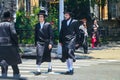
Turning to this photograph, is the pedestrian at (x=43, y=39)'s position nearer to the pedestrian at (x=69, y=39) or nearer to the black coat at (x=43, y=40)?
the black coat at (x=43, y=40)

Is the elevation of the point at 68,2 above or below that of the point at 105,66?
above

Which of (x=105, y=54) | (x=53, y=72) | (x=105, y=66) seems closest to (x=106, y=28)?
(x=105, y=54)

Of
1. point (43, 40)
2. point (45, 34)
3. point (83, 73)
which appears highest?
point (45, 34)

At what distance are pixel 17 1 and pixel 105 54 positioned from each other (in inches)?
560

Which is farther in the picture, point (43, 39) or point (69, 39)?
point (69, 39)

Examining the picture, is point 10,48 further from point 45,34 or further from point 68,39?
point 68,39

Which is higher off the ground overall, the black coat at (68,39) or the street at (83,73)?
the black coat at (68,39)

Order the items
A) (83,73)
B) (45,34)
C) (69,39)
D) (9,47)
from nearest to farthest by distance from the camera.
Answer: (9,47)
(45,34)
(69,39)
(83,73)

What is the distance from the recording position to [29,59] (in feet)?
68.5

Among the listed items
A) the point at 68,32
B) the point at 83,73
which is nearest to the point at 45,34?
the point at 68,32

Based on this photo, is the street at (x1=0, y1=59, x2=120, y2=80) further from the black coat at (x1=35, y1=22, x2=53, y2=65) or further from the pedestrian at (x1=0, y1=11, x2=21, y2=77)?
the pedestrian at (x1=0, y1=11, x2=21, y2=77)

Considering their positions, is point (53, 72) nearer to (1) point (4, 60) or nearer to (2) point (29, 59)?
(1) point (4, 60)

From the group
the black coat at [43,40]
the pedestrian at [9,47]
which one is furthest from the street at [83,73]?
the pedestrian at [9,47]

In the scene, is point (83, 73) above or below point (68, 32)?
below
